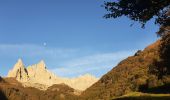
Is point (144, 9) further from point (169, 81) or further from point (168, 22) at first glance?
point (169, 81)

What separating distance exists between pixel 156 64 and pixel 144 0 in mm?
43726

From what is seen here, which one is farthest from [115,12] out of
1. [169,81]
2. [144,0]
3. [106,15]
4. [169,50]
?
[169,81]

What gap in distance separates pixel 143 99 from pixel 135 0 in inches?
870

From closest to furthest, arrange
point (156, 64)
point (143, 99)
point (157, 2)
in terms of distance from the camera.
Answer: point (157, 2) → point (143, 99) → point (156, 64)

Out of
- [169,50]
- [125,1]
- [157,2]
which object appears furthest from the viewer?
[169,50]

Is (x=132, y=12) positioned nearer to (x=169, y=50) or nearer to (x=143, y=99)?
(x=169, y=50)

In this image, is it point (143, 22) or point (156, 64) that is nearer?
point (143, 22)

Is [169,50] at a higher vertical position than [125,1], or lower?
lower

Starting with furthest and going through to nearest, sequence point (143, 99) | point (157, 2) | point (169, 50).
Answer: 1. point (143, 99)
2. point (169, 50)
3. point (157, 2)

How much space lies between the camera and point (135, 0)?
32875 millimetres

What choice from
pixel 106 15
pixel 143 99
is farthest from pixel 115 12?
pixel 143 99

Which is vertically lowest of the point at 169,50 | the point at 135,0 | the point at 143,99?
the point at 143,99

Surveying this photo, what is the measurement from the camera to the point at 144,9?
32.9 meters

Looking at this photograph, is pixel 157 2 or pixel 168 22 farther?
pixel 168 22
